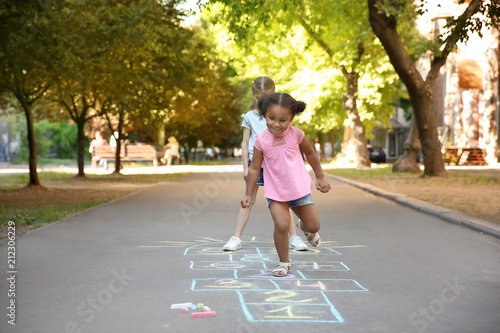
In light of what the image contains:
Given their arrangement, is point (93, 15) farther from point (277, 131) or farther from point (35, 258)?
point (277, 131)

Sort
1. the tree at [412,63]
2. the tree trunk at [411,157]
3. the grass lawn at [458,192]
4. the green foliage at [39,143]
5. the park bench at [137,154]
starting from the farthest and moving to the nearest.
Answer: the green foliage at [39,143]
the park bench at [137,154]
the tree trunk at [411,157]
the tree at [412,63]
the grass lawn at [458,192]

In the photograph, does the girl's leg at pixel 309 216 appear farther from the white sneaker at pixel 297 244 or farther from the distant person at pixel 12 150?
the distant person at pixel 12 150

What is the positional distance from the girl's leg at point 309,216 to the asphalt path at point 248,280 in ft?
1.40

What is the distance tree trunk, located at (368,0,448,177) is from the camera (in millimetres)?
21078

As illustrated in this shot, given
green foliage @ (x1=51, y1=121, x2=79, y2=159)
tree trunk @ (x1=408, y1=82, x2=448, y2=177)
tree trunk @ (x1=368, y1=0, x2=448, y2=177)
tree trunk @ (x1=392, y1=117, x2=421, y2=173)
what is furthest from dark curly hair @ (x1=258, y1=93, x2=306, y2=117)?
green foliage @ (x1=51, y1=121, x2=79, y2=159)

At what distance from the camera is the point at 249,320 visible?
462 cm

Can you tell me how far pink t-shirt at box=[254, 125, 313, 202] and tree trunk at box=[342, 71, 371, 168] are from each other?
2651 centimetres

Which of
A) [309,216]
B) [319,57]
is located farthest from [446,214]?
[319,57]

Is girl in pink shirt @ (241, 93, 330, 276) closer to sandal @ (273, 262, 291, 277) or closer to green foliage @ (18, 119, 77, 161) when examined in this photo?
sandal @ (273, 262, 291, 277)

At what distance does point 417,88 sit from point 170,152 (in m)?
24.2

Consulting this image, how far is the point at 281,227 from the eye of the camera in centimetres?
614

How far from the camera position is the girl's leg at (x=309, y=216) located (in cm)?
636

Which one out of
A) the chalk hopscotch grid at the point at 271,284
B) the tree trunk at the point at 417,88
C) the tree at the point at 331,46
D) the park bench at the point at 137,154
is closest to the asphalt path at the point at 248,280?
the chalk hopscotch grid at the point at 271,284

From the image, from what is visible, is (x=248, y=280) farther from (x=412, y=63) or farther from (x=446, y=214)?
(x=412, y=63)
